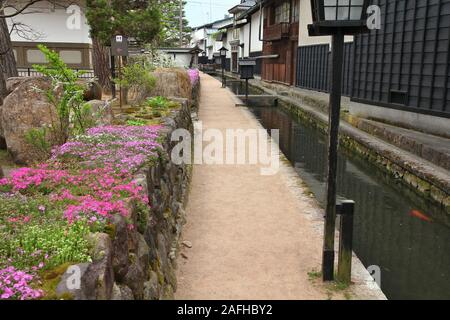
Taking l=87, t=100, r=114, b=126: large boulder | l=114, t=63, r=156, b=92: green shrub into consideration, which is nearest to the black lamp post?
l=87, t=100, r=114, b=126: large boulder

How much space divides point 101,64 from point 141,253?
54.0 ft

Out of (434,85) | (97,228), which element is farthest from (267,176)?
(97,228)

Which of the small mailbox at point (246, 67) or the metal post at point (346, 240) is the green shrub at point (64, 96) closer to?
the metal post at point (346, 240)

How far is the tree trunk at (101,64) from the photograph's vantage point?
18.8m

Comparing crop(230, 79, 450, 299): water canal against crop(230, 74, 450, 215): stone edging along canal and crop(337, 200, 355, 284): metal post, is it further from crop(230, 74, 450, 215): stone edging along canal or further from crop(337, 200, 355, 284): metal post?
crop(337, 200, 355, 284): metal post

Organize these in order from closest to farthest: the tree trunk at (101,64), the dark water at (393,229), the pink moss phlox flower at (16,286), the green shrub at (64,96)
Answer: the pink moss phlox flower at (16,286) < the dark water at (393,229) < the green shrub at (64,96) < the tree trunk at (101,64)

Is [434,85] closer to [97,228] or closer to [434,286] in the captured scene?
[434,286]

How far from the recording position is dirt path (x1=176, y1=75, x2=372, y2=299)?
4902 millimetres

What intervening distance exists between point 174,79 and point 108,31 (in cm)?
386

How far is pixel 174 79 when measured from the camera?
49.6 feet

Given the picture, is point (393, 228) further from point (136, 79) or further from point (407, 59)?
point (136, 79)

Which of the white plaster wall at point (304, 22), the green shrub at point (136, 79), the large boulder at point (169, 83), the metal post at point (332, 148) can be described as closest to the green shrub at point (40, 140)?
the metal post at point (332, 148)

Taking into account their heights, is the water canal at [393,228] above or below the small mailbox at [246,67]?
below

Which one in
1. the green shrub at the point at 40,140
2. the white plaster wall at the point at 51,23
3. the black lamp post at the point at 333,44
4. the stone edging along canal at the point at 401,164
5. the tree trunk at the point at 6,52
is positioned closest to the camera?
the black lamp post at the point at 333,44
